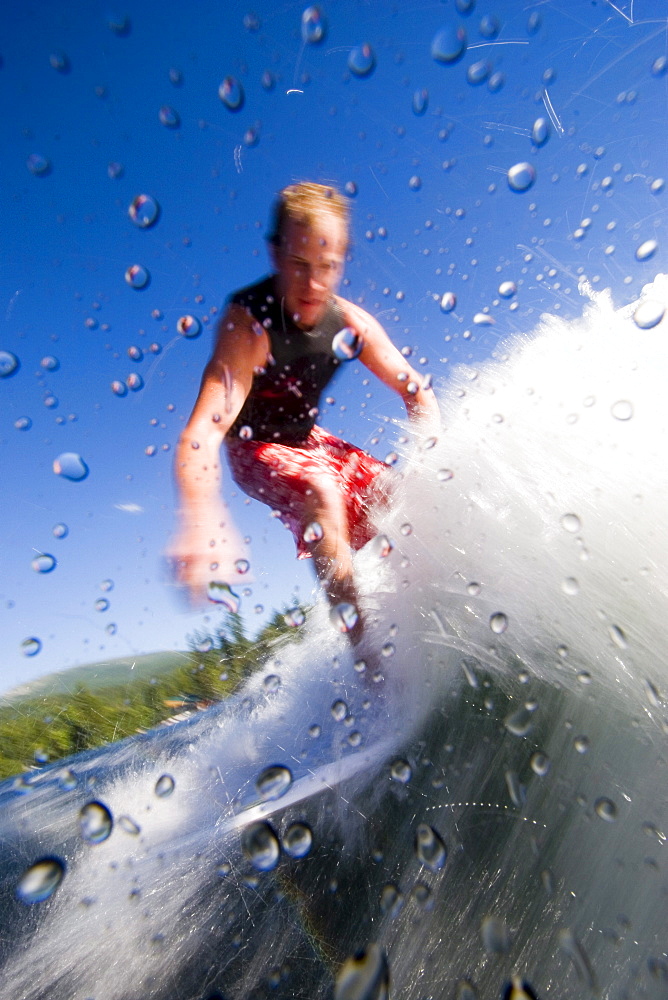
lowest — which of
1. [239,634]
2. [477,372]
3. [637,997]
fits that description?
[637,997]

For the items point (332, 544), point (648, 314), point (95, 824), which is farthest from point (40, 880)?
point (648, 314)

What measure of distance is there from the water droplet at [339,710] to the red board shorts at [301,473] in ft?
0.87

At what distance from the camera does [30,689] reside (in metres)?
0.86

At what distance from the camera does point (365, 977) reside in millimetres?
551

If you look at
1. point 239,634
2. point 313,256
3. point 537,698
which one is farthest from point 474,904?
point 313,256

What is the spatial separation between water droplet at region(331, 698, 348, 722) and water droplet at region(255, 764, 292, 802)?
3.5 inches

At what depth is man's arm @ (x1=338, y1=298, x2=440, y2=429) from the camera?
980 mm

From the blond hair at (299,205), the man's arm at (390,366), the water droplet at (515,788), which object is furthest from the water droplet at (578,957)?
the blond hair at (299,205)

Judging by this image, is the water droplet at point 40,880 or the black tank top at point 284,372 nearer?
the water droplet at point 40,880

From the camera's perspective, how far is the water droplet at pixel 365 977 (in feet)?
1.76

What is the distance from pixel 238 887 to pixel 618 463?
0.67m

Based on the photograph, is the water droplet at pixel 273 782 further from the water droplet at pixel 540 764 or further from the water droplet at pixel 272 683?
the water droplet at pixel 540 764

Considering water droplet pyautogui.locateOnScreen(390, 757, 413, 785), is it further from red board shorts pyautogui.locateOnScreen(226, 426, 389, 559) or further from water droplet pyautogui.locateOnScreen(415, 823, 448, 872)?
red board shorts pyautogui.locateOnScreen(226, 426, 389, 559)

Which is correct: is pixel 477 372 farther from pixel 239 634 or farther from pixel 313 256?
pixel 239 634
